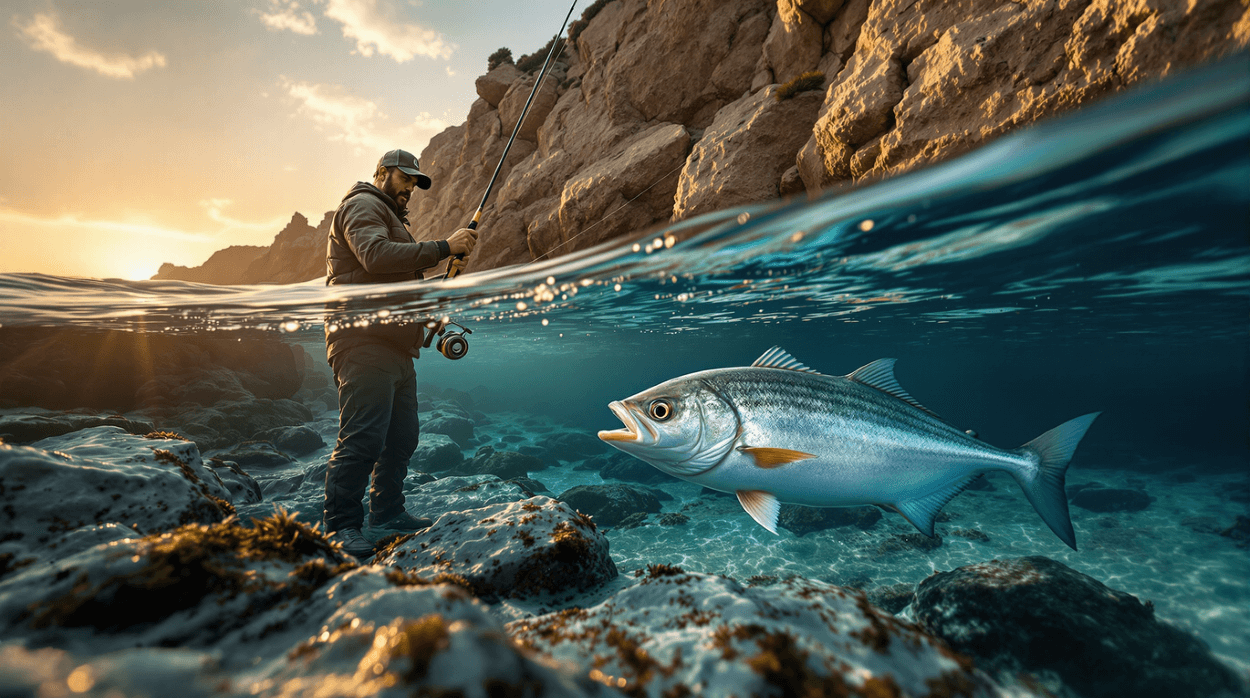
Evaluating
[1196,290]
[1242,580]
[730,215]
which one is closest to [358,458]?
[730,215]

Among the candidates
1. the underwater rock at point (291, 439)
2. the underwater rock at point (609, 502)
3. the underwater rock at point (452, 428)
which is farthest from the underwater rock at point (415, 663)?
the underwater rock at point (452, 428)

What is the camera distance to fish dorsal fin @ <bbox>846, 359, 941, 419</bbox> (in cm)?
300

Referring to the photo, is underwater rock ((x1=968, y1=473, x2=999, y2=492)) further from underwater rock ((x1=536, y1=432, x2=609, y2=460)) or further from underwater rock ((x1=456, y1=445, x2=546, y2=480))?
underwater rock ((x1=456, y1=445, x2=546, y2=480))

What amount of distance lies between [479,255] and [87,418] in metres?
10.7

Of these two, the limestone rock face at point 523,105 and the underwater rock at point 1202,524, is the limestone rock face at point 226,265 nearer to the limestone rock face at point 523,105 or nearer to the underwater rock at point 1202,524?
the limestone rock face at point 523,105

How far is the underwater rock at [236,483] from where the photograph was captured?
201 inches

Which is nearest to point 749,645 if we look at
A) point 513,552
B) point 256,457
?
point 513,552

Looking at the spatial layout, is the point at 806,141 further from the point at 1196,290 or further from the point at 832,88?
the point at 1196,290

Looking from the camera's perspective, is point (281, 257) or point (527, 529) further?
point (281, 257)

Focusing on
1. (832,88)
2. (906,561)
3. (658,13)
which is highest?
(658,13)

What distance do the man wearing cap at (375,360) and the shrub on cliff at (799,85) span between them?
20.0 feet

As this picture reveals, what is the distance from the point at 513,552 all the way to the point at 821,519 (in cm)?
1250

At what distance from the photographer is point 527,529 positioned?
332 cm

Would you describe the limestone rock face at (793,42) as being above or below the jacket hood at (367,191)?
above
